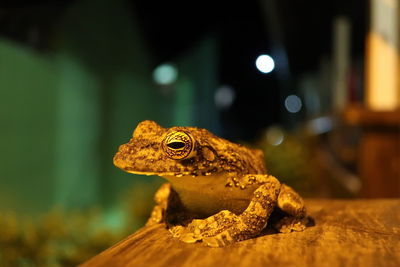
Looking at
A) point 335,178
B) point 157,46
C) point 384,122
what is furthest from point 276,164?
point 157,46

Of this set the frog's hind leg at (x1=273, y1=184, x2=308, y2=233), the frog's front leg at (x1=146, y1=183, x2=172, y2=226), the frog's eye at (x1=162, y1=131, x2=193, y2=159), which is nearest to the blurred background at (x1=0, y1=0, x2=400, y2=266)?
the frog's front leg at (x1=146, y1=183, x2=172, y2=226)

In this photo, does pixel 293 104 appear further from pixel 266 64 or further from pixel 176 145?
pixel 176 145

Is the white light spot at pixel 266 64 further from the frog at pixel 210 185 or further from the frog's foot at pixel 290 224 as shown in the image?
the frog's foot at pixel 290 224

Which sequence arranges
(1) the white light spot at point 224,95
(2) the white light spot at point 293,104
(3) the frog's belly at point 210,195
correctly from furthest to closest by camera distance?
(2) the white light spot at point 293,104 < (1) the white light spot at point 224,95 < (3) the frog's belly at point 210,195

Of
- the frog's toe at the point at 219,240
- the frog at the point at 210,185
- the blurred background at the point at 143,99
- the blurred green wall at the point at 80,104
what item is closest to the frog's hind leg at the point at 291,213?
the frog at the point at 210,185

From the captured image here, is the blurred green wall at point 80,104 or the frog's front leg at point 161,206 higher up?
the blurred green wall at point 80,104

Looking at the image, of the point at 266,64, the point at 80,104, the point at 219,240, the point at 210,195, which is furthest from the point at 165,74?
the point at 219,240

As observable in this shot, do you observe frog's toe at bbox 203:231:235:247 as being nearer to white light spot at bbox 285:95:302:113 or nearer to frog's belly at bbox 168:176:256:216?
frog's belly at bbox 168:176:256:216

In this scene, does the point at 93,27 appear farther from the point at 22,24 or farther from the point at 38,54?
the point at 22,24
